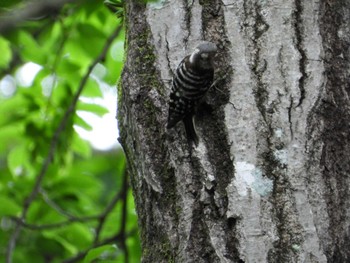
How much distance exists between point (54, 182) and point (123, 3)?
8.04 feet

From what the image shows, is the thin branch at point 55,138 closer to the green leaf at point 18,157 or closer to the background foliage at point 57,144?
the background foliage at point 57,144

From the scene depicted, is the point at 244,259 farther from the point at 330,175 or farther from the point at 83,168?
the point at 83,168

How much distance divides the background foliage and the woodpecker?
81.5 inches

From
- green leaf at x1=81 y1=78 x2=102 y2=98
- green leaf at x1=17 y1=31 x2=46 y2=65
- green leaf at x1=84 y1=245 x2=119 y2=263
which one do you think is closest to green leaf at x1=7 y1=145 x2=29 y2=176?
green leaf at x1=81 y1=78 x2=102 y2=98

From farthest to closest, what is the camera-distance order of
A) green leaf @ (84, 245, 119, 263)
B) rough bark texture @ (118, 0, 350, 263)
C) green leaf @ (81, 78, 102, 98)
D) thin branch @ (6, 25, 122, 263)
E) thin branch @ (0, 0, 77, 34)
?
green leaf @ (81, 78, 102, 98) → thin branch @ (6, 25, 122, 263) → green leaf @ (84, 245, 119, 263) → rough bark texture @ (118, 0, 350, 263) → thin branch @ (0, 0, 77, 34)

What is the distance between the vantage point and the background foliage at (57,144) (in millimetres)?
4637

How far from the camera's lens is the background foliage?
464 cm

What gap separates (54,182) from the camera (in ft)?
16.9

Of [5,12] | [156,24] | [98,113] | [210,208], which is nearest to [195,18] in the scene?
[156,24]

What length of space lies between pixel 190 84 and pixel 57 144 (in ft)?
8.42

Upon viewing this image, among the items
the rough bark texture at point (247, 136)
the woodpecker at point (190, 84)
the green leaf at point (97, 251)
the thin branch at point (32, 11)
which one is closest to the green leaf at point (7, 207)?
the green leaf at point (97, 251)

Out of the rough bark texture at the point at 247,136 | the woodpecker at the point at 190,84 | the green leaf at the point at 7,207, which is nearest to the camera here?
the rough bark texture at the point at 247,136

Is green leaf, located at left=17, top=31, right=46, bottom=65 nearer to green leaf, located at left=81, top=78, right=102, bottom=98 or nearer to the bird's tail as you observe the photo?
green leaf, located at left=81, top=78, right=102, bottom=98

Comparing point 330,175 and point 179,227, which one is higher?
point 330,175
